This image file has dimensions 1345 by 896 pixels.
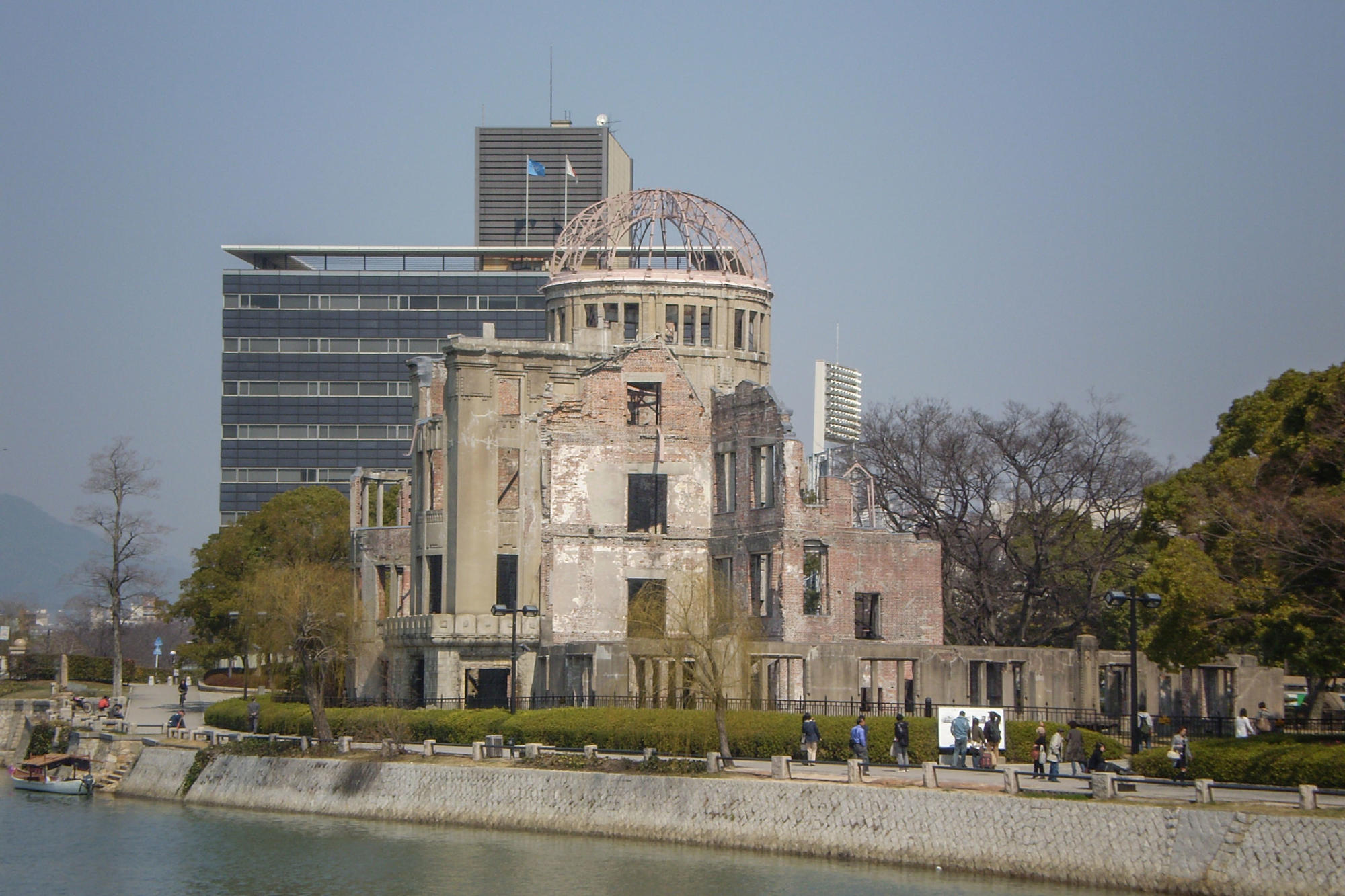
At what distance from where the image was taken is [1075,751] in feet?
146

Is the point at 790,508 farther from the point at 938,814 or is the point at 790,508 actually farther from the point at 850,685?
the point at 938,814

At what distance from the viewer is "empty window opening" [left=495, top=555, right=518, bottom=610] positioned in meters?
68.1

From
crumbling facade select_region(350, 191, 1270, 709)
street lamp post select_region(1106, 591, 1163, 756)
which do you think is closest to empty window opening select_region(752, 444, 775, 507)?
crumbling facade select_region(350, 191, 1270, 709)

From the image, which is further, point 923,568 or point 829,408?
point 829,408

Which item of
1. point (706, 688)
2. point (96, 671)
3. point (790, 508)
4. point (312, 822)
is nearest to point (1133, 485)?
point (790, 508)

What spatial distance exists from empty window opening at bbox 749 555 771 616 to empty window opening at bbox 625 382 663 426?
6634 millimetres

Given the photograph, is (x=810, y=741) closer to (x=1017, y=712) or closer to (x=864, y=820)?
(x=864, y=820)

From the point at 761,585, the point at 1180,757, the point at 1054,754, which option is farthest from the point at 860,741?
the point at 761,585

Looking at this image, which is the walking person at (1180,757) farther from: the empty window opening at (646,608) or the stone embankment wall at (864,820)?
the empty window opening at (646,608)

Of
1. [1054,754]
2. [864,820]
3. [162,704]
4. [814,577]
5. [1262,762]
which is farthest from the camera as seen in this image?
[162,704]

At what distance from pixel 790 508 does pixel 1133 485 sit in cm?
2258

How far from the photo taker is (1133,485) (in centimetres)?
7794

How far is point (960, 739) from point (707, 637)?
7499 millimetres

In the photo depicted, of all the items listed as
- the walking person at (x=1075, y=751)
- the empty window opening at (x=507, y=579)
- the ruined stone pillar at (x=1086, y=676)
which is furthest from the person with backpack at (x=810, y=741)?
the empty window opening at (x=507, y=579)
